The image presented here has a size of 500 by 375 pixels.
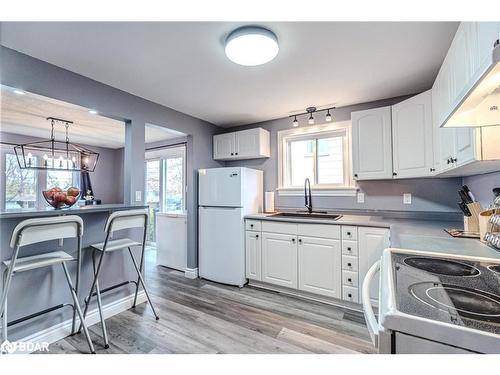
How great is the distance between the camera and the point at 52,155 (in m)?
3.39

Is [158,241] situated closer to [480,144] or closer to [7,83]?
[7,83]

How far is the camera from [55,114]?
10.4 ft

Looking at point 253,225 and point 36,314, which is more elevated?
point 253,225

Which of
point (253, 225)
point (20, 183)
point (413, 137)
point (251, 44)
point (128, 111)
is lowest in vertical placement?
point (253, 225)

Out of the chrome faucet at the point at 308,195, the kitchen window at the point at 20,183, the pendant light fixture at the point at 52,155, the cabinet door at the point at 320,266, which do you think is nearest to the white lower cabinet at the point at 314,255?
the cabinet door at the point at 320,266

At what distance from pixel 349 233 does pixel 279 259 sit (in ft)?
2.78

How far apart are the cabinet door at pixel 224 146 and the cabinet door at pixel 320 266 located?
1.71m

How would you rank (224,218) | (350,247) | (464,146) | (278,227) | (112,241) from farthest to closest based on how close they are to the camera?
1. (224,218)
2. (278,227)
3. (350,247)
4. (112,241)
5. (464,146)

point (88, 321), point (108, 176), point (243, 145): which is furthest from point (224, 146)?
point (108, 176)

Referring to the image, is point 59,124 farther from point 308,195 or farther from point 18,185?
point 308,195

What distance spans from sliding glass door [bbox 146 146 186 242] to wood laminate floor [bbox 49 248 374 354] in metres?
2.19

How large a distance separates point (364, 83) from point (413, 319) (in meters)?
2.33
